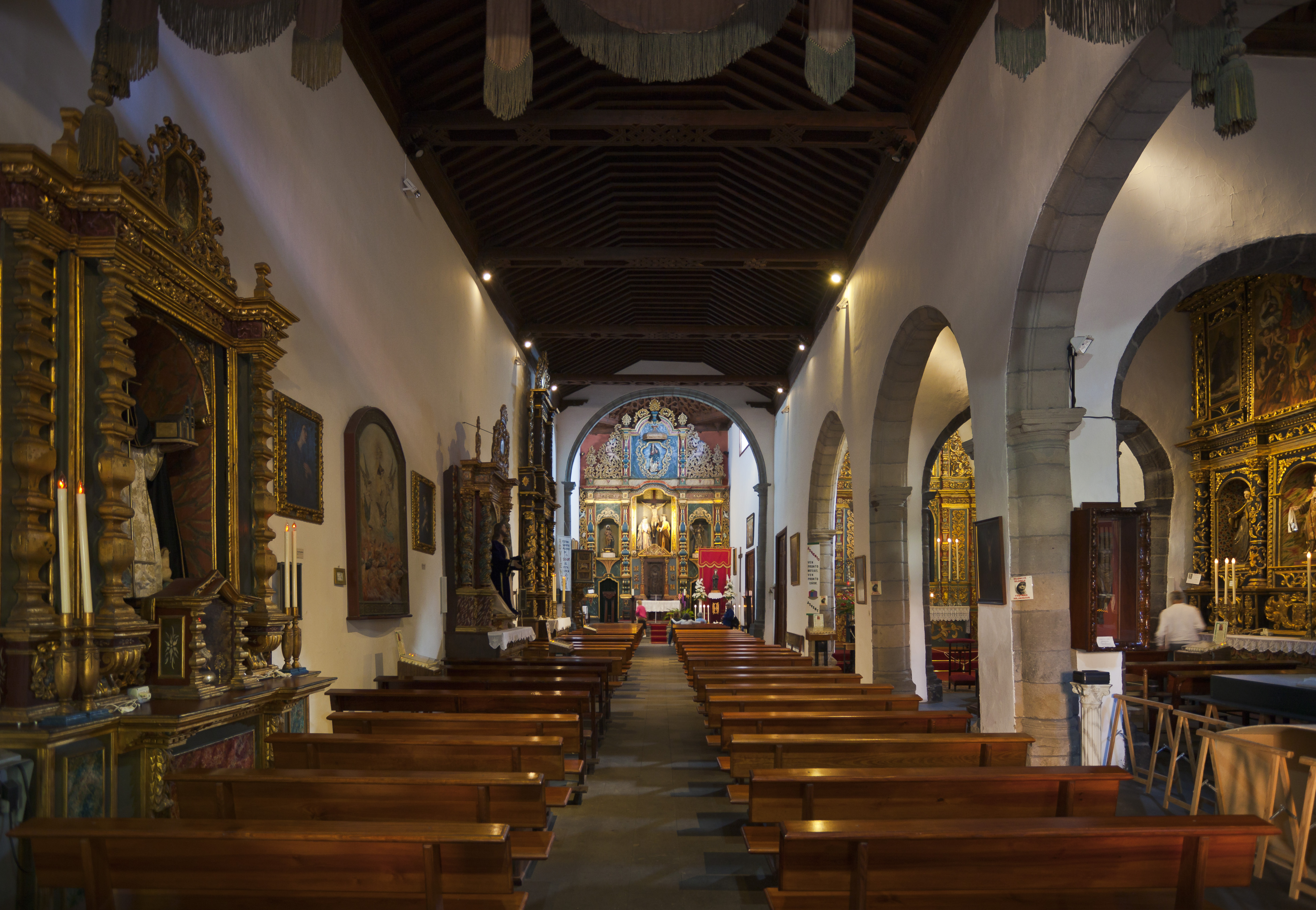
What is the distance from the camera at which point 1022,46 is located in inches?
127

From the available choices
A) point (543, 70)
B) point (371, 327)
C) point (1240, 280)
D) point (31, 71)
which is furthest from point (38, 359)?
point (1240, 280)

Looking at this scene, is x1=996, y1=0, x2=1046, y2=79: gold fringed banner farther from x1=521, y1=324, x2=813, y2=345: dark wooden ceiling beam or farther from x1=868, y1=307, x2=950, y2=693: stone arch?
x1=521, y1=324, x2=813, y2=345: dark wooden ceiling beam

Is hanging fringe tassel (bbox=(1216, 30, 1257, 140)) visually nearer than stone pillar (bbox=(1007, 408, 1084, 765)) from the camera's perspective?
Yes

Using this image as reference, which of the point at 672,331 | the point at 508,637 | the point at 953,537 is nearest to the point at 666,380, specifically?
the point at 672,331

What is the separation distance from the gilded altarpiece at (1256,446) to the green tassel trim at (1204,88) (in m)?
8.17

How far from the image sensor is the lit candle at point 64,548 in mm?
3051

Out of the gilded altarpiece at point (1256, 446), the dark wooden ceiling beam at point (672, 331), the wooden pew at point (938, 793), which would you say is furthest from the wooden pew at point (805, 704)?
the dark wooden ceiling beam at point (672, 331)

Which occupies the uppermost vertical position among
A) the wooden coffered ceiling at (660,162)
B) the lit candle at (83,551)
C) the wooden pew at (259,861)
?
the wooden coffered ceiling at (660,162)

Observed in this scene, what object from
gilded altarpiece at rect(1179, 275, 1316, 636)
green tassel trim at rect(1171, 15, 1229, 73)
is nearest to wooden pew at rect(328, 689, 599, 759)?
green tassel trim at rect(1171, 15, 1229, 73)

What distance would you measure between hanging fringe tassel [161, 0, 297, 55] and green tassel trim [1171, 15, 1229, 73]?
2922 millimetres

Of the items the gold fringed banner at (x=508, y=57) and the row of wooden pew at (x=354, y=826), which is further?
the gold fringed banner at (x=508, y=57)

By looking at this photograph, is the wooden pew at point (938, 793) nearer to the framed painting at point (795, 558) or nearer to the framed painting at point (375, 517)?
the framed painting at point (375, 517)

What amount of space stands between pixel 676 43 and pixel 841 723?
3.66m

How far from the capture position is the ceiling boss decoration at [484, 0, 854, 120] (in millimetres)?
3107
